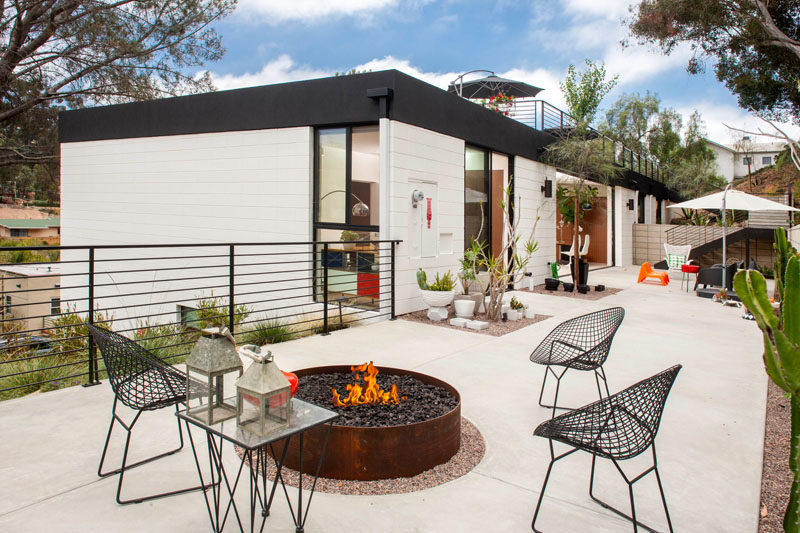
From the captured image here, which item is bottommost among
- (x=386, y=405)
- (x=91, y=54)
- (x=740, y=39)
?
(x=386, y=405)

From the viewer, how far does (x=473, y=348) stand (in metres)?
5.56

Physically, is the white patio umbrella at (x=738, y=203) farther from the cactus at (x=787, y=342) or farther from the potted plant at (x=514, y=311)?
the cactus at (x=787, y=342)

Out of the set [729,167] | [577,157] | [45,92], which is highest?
[729,167]

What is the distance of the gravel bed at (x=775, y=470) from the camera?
2375 millimetres

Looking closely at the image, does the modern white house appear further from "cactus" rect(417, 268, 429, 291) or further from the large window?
"cactus" rect(417, 268, 429, 291)

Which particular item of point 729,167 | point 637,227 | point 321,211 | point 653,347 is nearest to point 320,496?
point 653,347

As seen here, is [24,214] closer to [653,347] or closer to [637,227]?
[637,227]

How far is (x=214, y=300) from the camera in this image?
810 centimetres

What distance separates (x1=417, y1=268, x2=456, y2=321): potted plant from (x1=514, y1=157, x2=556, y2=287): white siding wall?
11.4ft

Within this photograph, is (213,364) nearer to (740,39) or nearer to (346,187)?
(346,187)

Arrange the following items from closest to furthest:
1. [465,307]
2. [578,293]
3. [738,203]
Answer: [465,307]
[738,203]
[578,293]

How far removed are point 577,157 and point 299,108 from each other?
5788 millimetres

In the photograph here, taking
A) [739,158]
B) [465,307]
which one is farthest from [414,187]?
[739,158]

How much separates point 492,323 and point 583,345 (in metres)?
3.01
